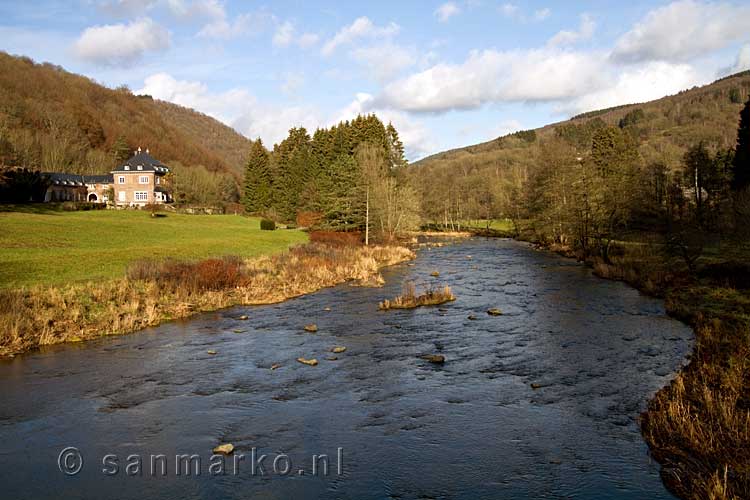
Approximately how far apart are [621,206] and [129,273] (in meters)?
36.8

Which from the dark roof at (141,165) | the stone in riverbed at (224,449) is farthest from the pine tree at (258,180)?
the stone in riverbed at (224,449)

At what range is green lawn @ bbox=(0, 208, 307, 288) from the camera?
89.4ft

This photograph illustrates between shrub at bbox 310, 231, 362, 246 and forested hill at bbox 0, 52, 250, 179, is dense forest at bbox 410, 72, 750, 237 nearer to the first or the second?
shrub at bbox 310, 231, 362, 246

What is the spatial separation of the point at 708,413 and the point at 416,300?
1728 centimetres

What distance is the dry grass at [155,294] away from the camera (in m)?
19.8

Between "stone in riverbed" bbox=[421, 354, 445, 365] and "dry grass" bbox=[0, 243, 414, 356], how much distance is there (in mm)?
12202

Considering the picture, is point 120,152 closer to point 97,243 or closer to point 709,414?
point 97,243

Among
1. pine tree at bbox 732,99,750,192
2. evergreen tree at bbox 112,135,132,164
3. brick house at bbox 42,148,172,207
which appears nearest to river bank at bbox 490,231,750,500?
pine tree at bbox 732,99,750,192

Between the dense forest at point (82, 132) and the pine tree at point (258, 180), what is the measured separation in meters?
10.1

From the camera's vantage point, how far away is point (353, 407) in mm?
14156

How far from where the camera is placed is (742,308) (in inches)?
938

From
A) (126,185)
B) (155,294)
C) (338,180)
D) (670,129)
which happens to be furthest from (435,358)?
(670,129)

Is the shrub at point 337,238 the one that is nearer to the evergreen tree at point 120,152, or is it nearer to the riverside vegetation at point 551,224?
the riverside vegetation at point 551,224

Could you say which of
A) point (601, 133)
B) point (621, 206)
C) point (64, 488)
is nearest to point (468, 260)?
point (621, 206)
